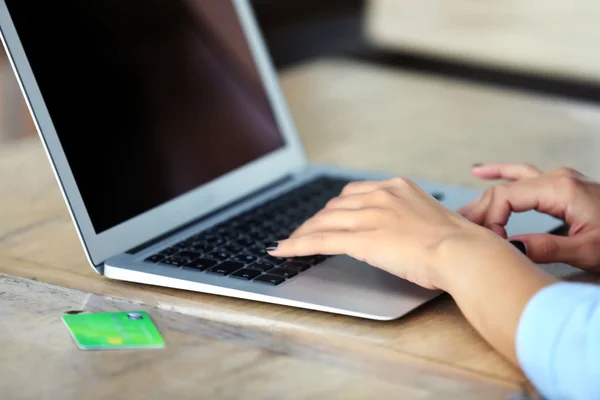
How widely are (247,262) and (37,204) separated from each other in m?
0.40

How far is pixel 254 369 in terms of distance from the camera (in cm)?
77

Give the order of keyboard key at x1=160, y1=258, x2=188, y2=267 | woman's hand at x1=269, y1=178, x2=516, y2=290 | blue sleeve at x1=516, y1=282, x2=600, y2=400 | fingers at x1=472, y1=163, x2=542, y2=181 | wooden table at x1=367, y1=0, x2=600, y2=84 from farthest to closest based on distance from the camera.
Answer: wooden table at x1=367, y1=0, x2=600, y2=84
fingers at x1=472, y1=163, x2=542, y2=181
keyboard key at x1=160, y1=258, x2=188, y2=267
woman's hand at x1=269, y1=178, x2=516, y2=290
blue sleeve at x1=516, y1=282, x2=600, y2=400

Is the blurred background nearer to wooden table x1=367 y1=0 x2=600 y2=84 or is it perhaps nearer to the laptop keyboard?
wooden table x1=367 y1=0 x2=600 y2=84

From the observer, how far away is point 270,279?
0.91 metres

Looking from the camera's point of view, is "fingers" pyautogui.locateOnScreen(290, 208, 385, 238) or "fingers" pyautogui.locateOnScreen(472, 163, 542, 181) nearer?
"fingers" pyautogui.locateOnScreen(290, 208, 385, 238)

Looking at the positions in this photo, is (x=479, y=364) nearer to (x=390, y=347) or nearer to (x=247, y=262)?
(x=390, y=347)

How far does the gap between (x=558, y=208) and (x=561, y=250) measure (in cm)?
7

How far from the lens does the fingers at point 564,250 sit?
0.95 meters

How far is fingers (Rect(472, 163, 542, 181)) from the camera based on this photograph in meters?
1.07

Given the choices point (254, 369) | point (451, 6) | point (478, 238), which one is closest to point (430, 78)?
point (451, 6)

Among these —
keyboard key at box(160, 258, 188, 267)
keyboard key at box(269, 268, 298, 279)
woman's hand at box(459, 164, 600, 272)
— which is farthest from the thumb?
keyboard key at box(160, 258, 188, 267)

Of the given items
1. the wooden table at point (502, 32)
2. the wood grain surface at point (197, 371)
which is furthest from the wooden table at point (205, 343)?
the wooden table at point (502, 32)

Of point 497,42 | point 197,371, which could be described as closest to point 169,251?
point 197,371

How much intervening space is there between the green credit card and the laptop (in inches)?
2.8
